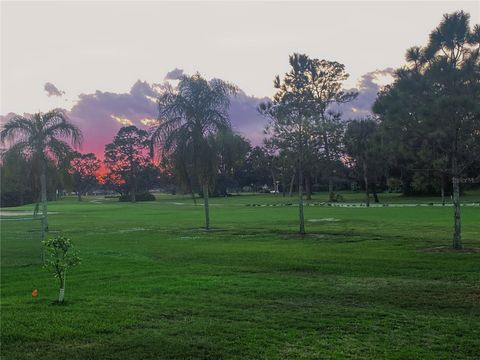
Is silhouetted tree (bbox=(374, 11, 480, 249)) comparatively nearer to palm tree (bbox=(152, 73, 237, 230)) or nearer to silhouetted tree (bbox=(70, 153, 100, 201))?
palm tree (bbox=(152, 73, 237, 230))

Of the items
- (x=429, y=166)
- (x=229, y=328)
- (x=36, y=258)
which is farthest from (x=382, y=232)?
(x=229, y=328)

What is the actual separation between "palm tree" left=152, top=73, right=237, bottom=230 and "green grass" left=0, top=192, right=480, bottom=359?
30.4 feet

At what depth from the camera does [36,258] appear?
730 inches

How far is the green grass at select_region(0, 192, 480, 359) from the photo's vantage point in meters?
7.24

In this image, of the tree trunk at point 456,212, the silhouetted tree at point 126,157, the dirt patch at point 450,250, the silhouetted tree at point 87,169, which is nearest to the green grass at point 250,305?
the dirt patch at point 450,250

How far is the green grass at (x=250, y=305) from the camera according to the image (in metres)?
7.24

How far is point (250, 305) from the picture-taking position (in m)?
9.79

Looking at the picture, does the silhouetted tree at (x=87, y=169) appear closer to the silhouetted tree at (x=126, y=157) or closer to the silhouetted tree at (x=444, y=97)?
the silhouetted tree at (x=126, y=157)

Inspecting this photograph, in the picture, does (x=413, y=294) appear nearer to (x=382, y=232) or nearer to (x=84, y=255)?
(x=84, y=255)

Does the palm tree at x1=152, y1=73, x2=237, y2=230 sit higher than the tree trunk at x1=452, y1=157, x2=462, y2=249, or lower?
higher

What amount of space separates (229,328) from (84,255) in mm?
11776

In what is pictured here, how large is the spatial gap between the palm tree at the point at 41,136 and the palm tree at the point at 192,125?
19.8 feet

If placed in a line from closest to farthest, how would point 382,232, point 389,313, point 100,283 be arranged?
point 389,313
point 100,283
point 382,232

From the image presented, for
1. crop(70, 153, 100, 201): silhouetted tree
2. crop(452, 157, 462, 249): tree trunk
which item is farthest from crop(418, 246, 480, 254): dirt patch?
crop(70, 153, 100, 201): silhouetted tree
